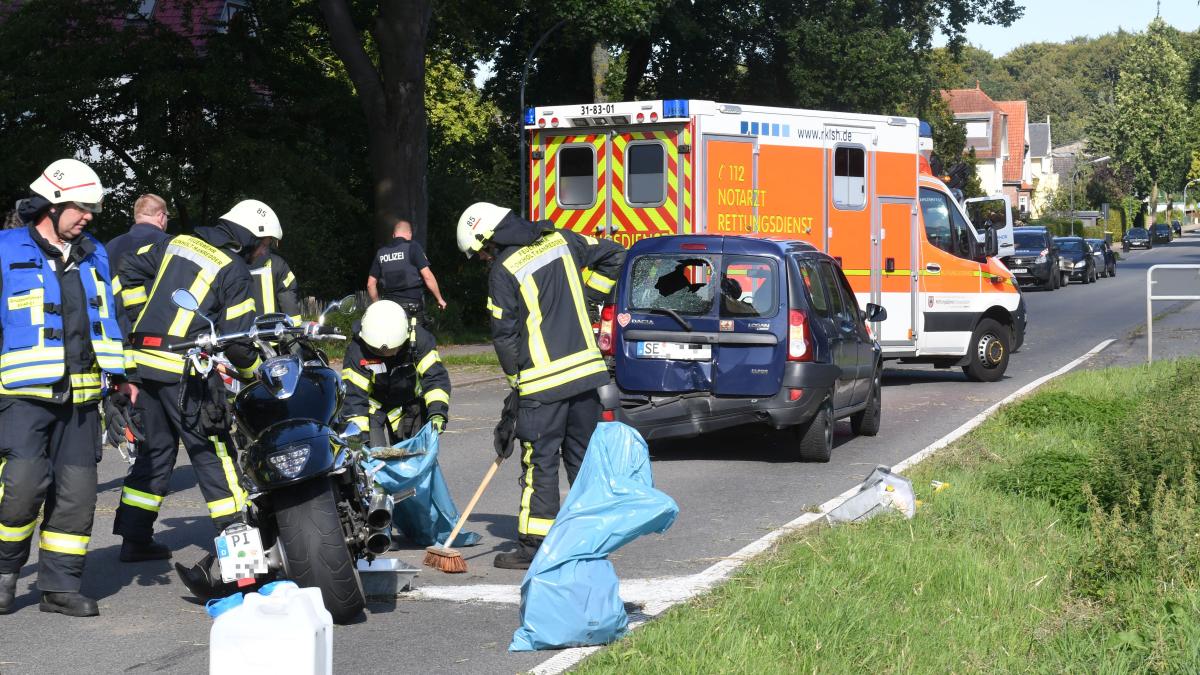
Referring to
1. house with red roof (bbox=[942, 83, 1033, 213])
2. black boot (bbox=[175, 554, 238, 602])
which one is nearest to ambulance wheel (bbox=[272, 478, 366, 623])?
black boot (bbox=[175, 554, 238, 602])

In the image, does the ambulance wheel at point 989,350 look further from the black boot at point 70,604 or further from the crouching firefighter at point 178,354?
the black boot at point 70,604

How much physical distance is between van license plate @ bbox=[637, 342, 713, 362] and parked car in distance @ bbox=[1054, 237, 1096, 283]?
37.3 m

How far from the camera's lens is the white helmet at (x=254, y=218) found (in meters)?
7.77

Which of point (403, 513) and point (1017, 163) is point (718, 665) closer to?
point (403, 513)

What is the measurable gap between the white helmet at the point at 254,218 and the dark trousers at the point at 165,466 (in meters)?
0.89

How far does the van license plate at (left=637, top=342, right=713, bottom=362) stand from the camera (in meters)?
11.4

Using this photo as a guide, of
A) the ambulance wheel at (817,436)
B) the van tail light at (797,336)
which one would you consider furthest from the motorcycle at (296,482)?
the ambulance wheel at (817,436)

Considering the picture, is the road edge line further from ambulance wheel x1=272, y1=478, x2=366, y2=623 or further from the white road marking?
ambulance wheel x1=272, y1=478, x2=366, y2=623

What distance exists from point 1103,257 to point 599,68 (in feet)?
83.2

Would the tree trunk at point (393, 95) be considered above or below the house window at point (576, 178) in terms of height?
above

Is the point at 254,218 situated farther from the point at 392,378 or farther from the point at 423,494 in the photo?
the point at 423,494

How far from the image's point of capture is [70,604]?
682cm

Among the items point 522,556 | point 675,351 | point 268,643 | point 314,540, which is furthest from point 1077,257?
point 268,643

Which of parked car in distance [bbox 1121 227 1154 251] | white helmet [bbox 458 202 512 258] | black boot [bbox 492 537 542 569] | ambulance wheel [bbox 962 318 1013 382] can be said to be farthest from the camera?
parked car in distance [bbox 1121 227 1154 251]
